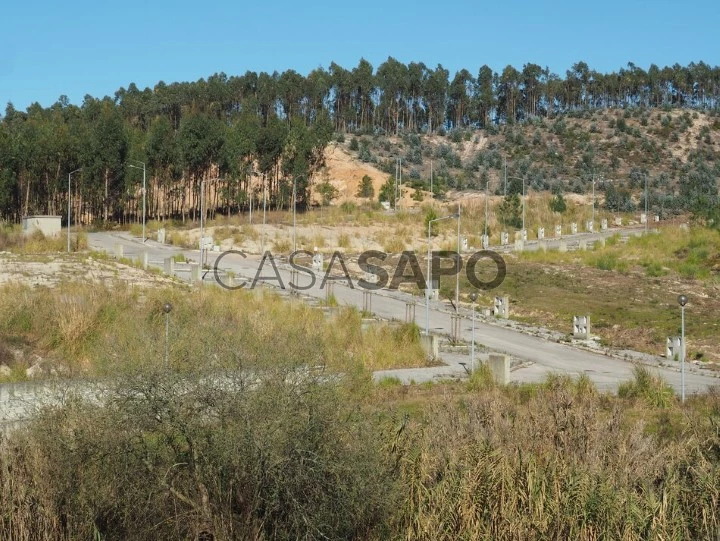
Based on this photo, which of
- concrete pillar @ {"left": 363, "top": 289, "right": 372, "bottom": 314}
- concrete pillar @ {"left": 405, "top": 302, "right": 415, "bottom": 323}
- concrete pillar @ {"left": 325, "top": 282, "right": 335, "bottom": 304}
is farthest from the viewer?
concrete pillar @ {"left": 325, "top": 282, "right": 335, "bottom": 304}

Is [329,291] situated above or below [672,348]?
above

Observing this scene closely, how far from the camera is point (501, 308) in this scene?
35031 mm

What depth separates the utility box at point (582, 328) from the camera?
30.3 meters

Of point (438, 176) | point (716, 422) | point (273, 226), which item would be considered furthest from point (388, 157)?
point (716, 422)

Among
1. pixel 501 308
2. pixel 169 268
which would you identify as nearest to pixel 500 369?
pixel 501 308

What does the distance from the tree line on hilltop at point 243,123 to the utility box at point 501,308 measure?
30434 millimetres

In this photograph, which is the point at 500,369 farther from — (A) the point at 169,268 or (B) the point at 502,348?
(A) the point at 169,268

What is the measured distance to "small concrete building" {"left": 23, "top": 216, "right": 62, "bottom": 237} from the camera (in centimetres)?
4966

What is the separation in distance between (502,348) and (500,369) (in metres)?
6.45

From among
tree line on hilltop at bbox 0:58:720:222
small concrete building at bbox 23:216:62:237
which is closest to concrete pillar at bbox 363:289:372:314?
small concrete building at bbox 23:216:62:237

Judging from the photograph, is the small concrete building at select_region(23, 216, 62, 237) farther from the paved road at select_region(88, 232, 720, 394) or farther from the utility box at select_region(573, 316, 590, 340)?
the utility box at select_region(573, 316, 590, 340)

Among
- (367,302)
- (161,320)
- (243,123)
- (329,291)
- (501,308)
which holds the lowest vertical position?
(501,308)

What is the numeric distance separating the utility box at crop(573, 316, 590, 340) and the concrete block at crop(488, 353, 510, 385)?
343 inches

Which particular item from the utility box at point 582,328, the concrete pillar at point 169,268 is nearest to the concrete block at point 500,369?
the utility box at point 582,328
